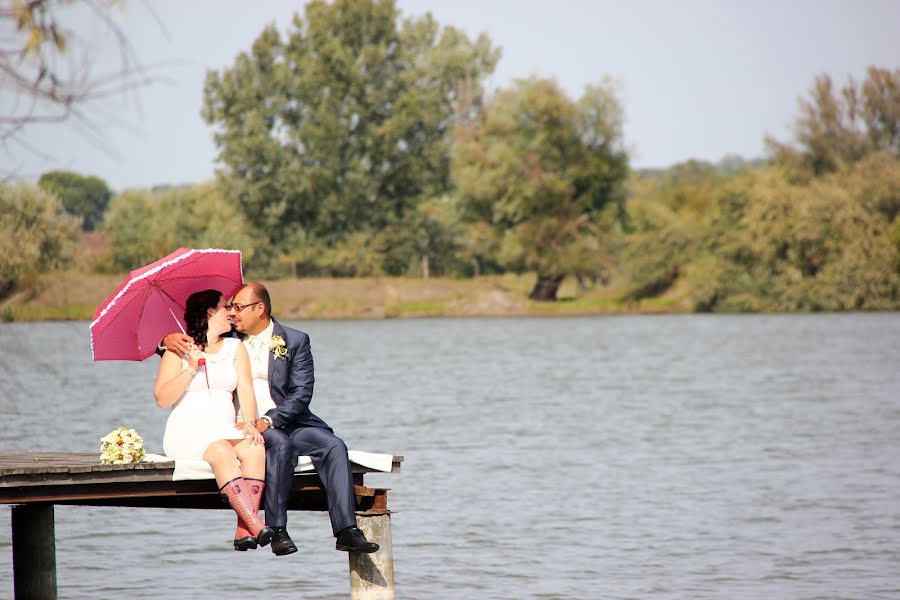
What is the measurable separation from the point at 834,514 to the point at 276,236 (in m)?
64.3

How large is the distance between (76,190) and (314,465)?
7.61ft

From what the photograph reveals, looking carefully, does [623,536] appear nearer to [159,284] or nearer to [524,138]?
[159,284]

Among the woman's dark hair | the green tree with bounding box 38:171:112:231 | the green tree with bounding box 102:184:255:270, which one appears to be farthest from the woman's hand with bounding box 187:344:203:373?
the green tree with bounding box 102:184:255:270

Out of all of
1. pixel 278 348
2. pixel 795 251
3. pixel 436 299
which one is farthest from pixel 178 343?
pixel 436 299

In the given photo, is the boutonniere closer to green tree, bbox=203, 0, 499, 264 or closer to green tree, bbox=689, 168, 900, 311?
green tree, bbox=689, 168, 900, 311

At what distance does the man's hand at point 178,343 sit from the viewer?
28.9 feet

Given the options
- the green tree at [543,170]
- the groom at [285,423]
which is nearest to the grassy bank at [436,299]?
the green tree at [543,170]

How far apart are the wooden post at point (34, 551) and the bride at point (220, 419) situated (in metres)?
2.16

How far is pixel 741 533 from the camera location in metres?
14.9

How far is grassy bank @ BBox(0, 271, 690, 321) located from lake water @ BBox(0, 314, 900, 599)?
91.6 ft

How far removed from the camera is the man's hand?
8820 mm

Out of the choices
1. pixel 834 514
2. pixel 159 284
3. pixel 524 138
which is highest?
pixel 524 138

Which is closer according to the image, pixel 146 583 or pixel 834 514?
pixel 146 583

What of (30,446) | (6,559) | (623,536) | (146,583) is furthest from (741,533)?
(30,446)
